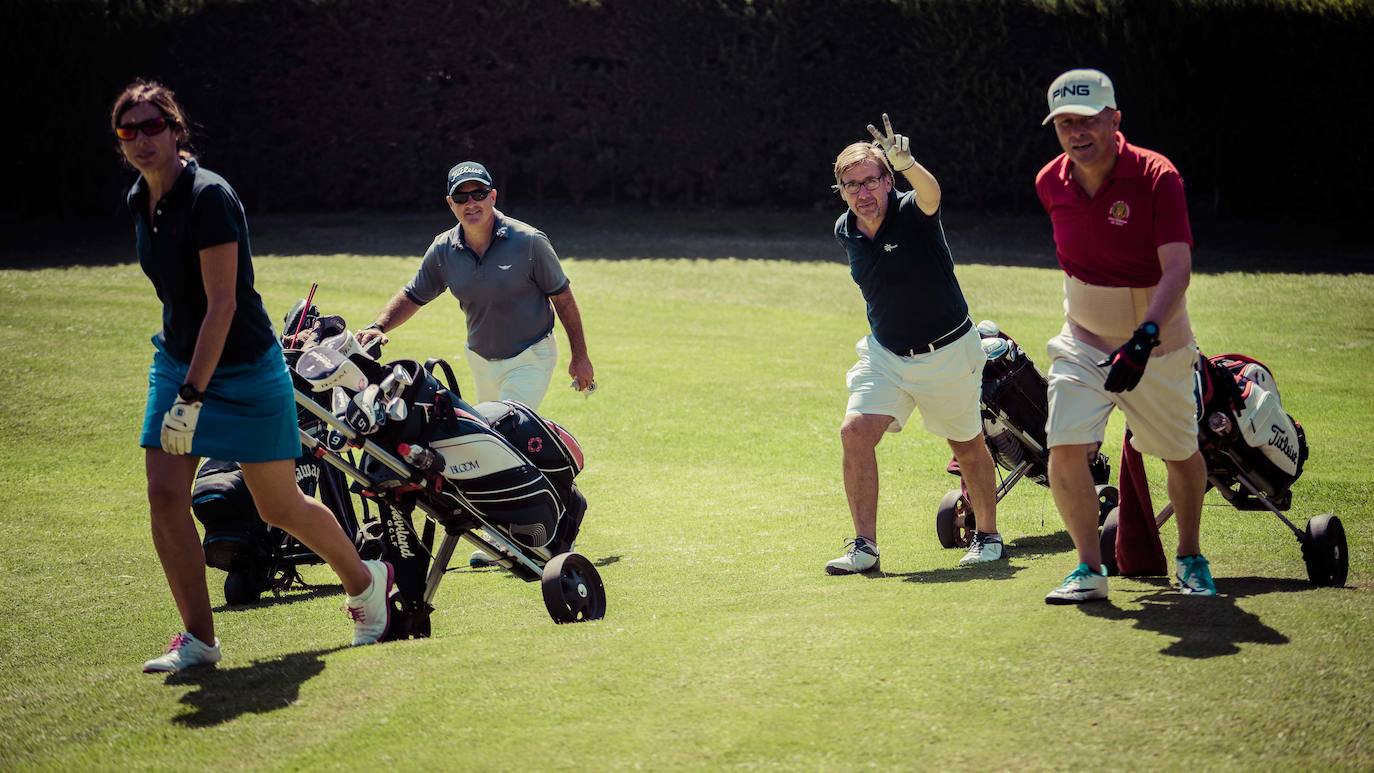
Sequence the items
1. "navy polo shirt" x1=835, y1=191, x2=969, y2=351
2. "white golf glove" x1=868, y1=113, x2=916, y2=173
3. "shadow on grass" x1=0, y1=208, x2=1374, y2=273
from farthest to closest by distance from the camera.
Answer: "shadow on grass" x1=0, y1=208, x2=1374, y2=273, "navy polo shirt" x1=835, y1=191, x2=969, y2=351, "white golf glove" x1=868, y1=113, x2=916, y2=173

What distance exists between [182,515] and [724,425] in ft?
23.7

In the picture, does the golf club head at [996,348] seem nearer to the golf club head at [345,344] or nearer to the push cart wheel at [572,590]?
the push cart wheel at [572,590]

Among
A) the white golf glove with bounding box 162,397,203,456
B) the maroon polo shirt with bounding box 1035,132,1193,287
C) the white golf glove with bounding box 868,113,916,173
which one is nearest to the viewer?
the white golf glove with bounding box 162,397,203,456

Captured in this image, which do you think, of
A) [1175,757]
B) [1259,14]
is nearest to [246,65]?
[1259,14]

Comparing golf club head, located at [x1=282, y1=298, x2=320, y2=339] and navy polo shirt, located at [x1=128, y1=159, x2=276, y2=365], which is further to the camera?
golf club head, located at [x1=282, y1=298, x2=320, y2=339]

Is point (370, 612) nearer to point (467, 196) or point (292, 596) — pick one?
point (292, 596)

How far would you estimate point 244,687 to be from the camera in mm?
5262

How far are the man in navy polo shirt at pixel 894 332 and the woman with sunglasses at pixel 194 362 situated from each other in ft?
9.16

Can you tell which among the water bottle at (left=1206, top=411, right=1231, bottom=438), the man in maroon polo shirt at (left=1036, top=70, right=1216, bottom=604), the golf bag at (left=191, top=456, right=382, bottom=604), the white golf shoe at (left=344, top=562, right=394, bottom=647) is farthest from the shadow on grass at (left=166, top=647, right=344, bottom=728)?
the water bottle at (left=1206, top=411, right=1231, bottom=438)

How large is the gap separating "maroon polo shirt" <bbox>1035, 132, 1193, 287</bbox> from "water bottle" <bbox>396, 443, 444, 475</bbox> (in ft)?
9.17

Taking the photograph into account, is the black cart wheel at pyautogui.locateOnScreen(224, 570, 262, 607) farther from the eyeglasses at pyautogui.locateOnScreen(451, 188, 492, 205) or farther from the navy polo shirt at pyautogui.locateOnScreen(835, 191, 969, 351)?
the navy polo shirt at pyautogui.locateOnScreen(835, 191, 969, 351)

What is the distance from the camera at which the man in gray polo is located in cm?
838

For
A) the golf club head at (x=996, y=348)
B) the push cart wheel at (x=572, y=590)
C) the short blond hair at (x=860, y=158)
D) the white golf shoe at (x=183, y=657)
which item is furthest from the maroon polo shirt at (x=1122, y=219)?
the white golf shoe at (x=183, y=657)

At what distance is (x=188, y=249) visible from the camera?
539cm
